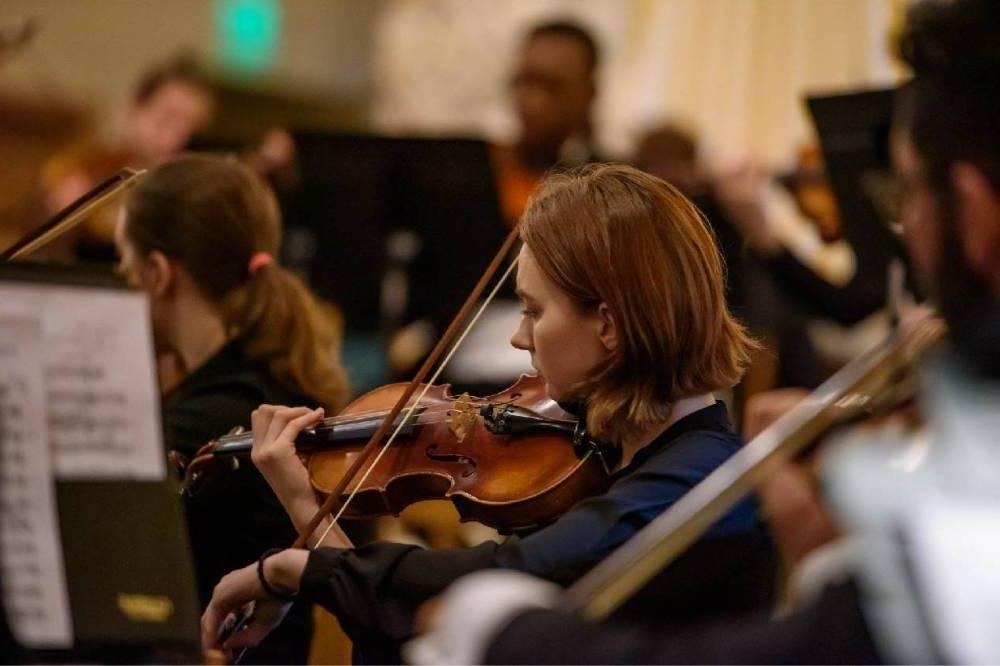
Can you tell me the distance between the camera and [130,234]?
2.21 meters

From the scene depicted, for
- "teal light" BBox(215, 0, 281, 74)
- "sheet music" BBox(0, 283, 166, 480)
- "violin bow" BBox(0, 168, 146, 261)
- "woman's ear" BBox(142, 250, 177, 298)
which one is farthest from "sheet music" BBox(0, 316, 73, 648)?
"teal light" BBox(215, 0, 281, 74)

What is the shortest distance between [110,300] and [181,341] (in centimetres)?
95

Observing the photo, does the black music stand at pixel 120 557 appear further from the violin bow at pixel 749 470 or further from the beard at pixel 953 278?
the beard at pixel 953 278

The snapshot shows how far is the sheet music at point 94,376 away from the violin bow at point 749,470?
419 mm

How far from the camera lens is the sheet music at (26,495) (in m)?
1.26

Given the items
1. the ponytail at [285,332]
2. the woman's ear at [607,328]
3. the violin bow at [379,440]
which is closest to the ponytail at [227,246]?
the ponytail at [285,332]

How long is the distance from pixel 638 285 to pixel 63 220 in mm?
770

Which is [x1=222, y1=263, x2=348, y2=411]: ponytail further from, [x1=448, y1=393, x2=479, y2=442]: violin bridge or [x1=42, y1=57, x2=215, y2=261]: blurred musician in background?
[x1=42, y1=57, x2=215, y2=261]: blurred musician in background

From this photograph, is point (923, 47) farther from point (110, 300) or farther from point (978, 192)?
point (110, 300)

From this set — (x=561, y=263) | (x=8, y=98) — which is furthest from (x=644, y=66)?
(x=561, y=263)

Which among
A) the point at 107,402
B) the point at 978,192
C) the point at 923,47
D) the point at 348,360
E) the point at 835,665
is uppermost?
the point at 923,47

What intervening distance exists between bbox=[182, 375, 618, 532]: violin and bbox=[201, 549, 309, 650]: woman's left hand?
0.15 metres

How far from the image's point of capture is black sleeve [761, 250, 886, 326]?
10.7ft

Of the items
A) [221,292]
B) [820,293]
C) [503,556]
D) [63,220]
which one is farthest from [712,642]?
[820,293]
